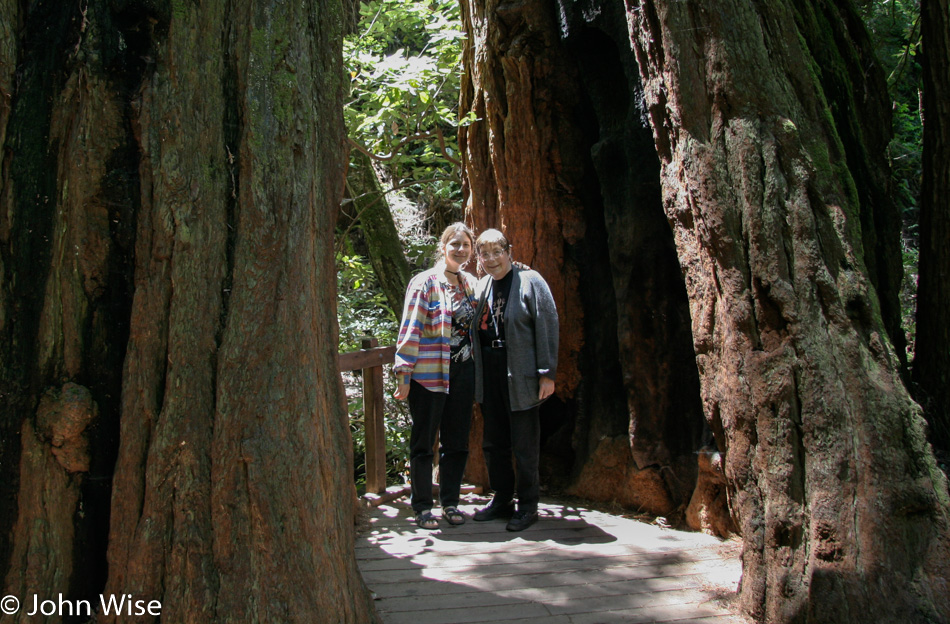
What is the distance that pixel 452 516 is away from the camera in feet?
16.6

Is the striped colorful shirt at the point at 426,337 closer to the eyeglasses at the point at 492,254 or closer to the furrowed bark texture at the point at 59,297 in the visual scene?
the eyeglasses at the point at 492,254

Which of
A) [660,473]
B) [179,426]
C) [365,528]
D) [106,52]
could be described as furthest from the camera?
[660,473]

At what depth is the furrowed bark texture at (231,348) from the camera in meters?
2.63

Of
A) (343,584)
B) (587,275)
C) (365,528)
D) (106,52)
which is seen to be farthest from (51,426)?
(587,275)

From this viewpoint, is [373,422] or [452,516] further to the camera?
[373,422]

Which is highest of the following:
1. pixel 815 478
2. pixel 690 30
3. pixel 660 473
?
pixel 690 30

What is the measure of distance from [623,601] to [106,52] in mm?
3584

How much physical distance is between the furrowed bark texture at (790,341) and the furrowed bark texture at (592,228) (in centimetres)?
124

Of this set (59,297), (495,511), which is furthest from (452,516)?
(59,297)

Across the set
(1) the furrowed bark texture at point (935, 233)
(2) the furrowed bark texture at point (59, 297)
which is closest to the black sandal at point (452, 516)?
(2) the furrowed bark texture at point (59, 297)

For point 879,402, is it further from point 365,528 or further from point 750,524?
point 365,528

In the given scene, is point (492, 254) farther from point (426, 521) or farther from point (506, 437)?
point (426, 521)

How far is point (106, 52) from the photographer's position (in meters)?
2.87

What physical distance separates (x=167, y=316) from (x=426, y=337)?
7.54 feet
